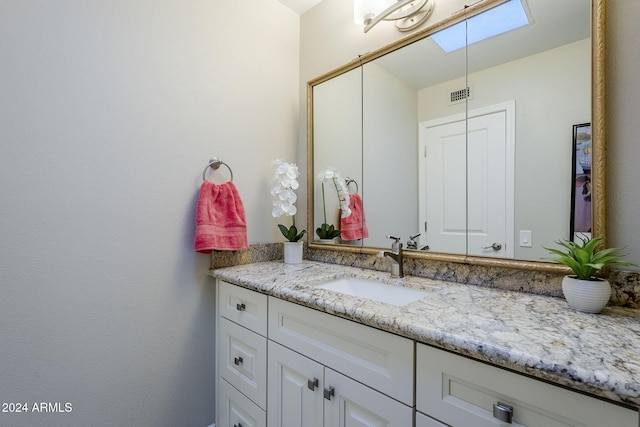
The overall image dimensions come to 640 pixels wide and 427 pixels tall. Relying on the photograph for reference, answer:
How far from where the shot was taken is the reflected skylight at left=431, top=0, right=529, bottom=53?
1006 mm

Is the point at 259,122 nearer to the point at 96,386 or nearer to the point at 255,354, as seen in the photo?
the point at 255,354

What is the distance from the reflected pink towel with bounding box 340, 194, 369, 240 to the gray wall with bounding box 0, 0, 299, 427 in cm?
51

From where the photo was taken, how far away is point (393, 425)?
723 mm

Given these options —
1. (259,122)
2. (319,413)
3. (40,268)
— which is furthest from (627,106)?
(40,268)

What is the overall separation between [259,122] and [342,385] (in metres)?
1.32

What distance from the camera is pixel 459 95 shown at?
1130 millimetres

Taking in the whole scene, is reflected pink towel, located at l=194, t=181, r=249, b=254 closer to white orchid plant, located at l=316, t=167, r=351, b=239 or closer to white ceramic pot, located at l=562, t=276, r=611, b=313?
white orchid plant, located at l=316, t=167, r=351, b=239

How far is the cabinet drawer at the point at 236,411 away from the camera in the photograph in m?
1.12

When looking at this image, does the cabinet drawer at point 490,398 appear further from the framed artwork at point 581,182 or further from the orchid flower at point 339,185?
the orchid flower at point 339,185

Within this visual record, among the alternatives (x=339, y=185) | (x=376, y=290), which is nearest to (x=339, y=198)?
(x=339, y=185)

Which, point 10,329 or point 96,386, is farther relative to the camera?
point 96,386

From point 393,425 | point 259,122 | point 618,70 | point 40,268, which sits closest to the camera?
point 393,425

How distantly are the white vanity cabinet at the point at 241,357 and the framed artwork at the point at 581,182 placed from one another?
1074 mm

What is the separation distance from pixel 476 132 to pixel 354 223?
0.69 metres
